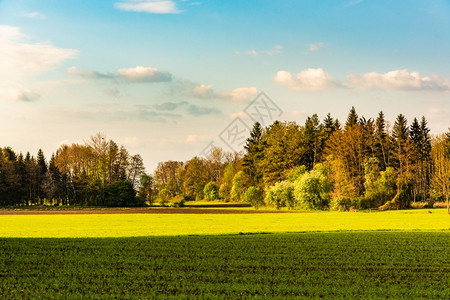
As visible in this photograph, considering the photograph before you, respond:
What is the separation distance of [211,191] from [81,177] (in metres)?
43.7

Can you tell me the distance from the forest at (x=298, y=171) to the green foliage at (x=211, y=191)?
293cm

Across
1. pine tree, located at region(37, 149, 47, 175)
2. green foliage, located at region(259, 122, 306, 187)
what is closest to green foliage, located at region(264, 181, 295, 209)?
green foliage, located at region(259, 122, 306, 187)

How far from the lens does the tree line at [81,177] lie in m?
105

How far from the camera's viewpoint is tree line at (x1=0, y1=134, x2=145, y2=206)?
104875mm

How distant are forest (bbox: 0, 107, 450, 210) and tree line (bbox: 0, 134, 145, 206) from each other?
243 mm

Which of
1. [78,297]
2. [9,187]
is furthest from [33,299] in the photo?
[9,187]

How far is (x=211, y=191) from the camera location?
13812cm

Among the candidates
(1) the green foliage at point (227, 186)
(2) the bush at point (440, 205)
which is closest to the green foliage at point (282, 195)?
(2) the bush at point (440, 205)

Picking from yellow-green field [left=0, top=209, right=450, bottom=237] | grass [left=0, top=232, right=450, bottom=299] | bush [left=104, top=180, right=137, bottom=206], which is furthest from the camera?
bush [left=104, top=180, right=137, bottom=206]

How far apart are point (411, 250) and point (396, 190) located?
2634 inches

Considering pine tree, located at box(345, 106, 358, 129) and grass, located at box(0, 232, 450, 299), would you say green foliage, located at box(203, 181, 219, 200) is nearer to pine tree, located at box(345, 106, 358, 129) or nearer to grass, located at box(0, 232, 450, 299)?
pine tree, located at box(345, 106, 358, 129)

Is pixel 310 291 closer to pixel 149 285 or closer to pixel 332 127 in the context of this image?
pixel 149 285

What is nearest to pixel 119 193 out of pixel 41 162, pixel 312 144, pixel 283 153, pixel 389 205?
pixel 41 162

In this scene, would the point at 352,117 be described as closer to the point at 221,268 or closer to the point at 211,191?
the point at 211,191
